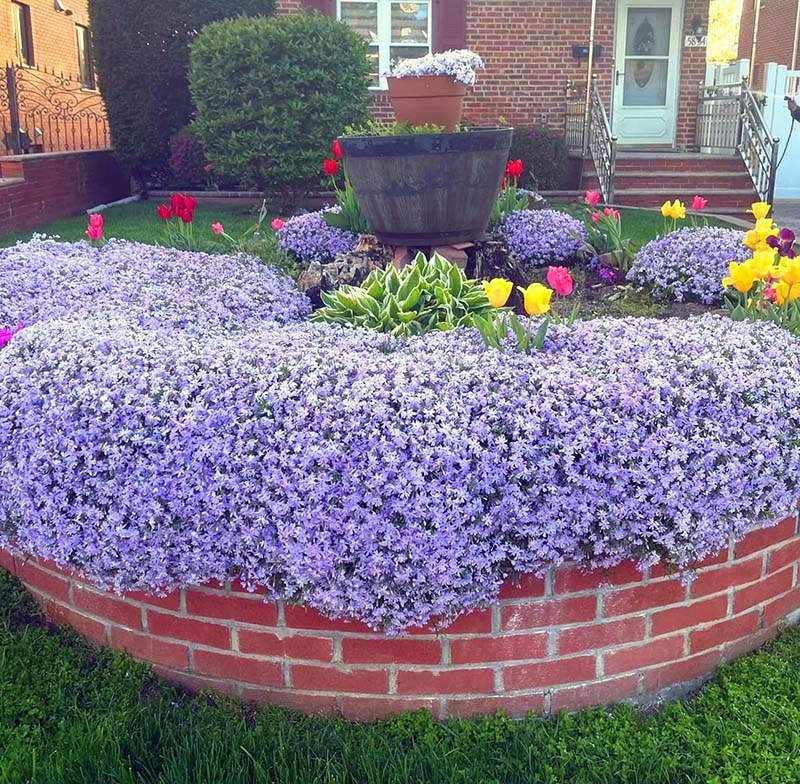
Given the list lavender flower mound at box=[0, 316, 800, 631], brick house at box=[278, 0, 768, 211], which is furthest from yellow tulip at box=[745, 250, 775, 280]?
brick house at box=[278, 0, 768, 211]

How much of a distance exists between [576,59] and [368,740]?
1298 centimetres

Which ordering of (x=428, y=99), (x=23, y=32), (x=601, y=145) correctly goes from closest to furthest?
1. (x=428, y=99)
2. (x=601, y=145)
3. (x=23, y=32)

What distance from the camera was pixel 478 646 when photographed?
2.29 m

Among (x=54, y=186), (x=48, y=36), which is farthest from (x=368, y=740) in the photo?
(x=48, y=36)

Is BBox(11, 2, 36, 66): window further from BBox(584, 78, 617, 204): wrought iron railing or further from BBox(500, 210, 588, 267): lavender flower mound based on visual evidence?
BBox(500, 210, 588, 267): lavender flower mound

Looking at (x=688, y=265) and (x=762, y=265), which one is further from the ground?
(x=762, y=265)

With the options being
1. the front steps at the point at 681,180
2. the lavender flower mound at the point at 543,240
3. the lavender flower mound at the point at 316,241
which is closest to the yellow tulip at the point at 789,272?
the lavender flower mound at the point at 543,240

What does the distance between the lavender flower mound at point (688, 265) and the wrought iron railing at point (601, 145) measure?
6.07 meters

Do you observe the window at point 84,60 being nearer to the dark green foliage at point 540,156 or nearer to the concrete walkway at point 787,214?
the dark green foliage at point 540,156

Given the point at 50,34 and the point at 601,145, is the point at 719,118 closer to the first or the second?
the point at 601,145

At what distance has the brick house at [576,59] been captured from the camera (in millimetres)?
13125

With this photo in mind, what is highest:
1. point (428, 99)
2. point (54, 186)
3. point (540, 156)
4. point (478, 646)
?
point (428, 99)

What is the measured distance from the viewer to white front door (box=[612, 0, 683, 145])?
45.9 feet

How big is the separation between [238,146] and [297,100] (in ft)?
2.83
